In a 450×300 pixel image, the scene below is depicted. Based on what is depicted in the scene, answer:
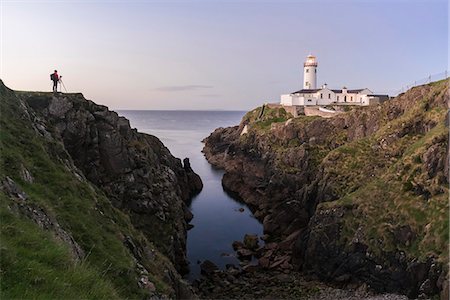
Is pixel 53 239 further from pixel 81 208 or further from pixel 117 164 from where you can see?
pixel 117 164

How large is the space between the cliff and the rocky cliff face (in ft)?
54.3

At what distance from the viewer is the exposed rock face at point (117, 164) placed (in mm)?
38406

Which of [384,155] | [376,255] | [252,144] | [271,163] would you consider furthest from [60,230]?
[252,144]

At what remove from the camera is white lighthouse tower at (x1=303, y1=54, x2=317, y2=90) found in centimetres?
12719

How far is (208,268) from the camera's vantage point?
1700 inches

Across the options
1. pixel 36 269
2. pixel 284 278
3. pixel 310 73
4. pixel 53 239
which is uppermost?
pixel 310 73

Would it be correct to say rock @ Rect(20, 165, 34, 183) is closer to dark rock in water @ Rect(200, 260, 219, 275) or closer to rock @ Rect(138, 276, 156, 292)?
rock @ Rect(138, 276, 156, 292)

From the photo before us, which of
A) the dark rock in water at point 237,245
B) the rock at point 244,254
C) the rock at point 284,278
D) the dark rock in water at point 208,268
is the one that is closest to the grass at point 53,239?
the dark rock in water at point 208,268

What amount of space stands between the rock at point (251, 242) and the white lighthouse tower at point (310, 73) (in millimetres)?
84661

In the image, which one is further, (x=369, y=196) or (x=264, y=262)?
(x=264, y=262)

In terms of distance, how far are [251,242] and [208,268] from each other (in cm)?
998

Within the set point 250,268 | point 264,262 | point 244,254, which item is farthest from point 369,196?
point 244,254

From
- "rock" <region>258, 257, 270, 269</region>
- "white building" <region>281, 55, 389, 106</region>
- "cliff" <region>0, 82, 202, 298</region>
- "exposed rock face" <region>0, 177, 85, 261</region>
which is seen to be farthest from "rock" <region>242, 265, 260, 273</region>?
"white building" <region>281, 55, 389, 106</region>

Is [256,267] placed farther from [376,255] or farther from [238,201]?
[238,201]
